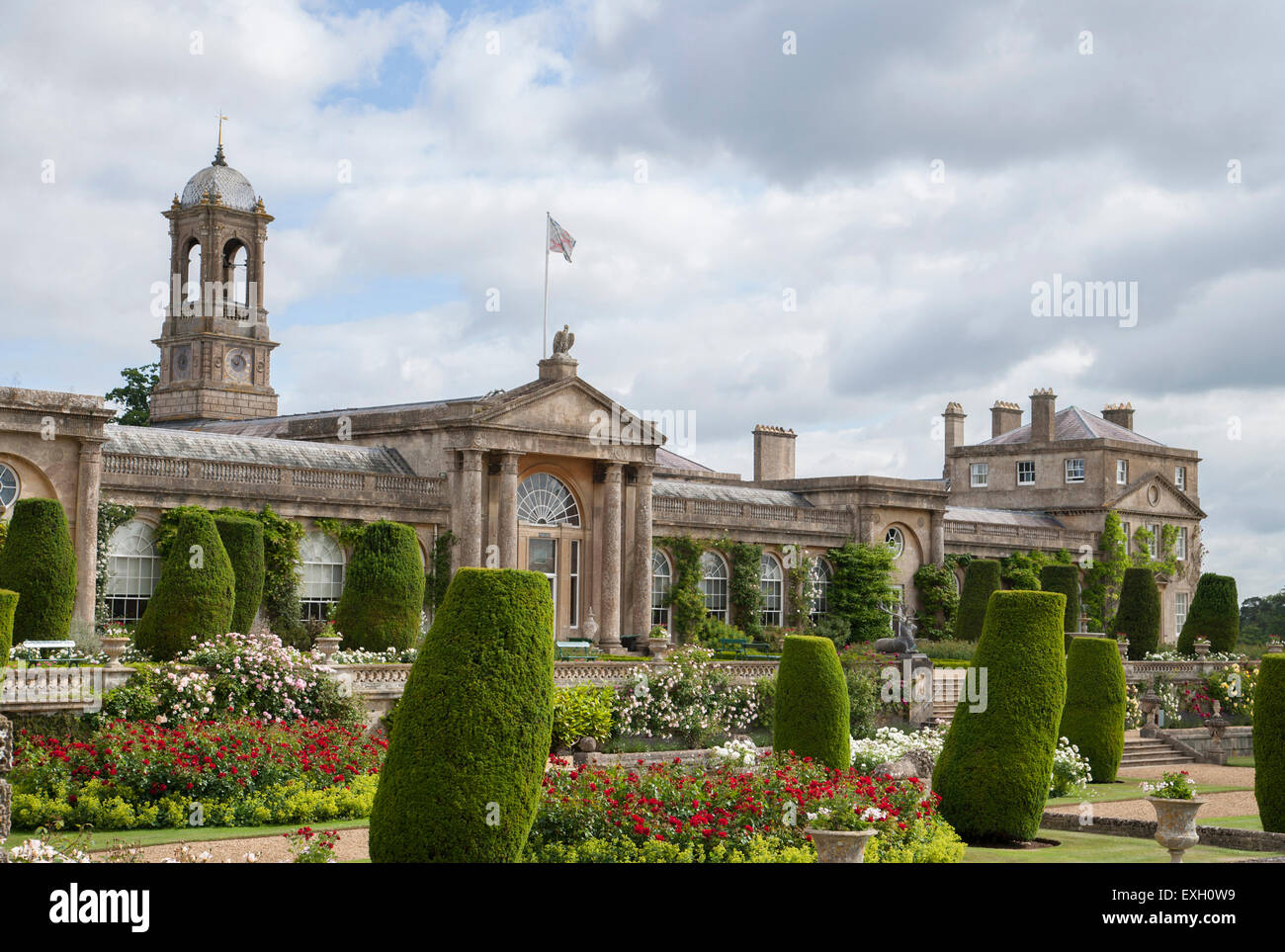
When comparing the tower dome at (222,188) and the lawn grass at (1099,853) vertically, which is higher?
the tower dome at (222,188)

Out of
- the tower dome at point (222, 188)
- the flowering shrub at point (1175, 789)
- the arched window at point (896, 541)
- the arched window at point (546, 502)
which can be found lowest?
the flowering shrub at point (1175, 789)

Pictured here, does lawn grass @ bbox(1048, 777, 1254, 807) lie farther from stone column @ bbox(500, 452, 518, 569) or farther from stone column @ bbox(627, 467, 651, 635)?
stone column @ bbox(500, 452, 518, 569)

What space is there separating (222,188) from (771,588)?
2398 centimetres

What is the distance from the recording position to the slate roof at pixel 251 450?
1314 inches

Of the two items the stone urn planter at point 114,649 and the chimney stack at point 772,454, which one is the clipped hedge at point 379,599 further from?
the chimney stack at point 772,454

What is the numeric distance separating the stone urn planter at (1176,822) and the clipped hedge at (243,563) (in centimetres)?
1782

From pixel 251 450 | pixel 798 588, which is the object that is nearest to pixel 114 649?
pixel 251 450

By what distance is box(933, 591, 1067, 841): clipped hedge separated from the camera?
19.0 meters

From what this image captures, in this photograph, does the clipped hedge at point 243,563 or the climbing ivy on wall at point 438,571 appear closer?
the clipped hedge at point 243,563

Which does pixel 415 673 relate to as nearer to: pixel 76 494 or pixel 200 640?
pixel 200 640

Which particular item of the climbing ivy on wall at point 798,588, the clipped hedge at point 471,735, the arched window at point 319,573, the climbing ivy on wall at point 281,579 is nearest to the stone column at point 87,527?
the climbing ivy on wall at point 281,579

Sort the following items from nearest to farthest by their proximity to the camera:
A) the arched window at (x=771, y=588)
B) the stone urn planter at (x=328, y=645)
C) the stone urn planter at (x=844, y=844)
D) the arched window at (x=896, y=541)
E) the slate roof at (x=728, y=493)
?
the stone urn planter at (x=844, y=844), the stone urn planter at (x=328, y=645), the slate roof at (x=728, y=493), the arched window at (x=771, y=588), the arched window at (x=896, y=541)

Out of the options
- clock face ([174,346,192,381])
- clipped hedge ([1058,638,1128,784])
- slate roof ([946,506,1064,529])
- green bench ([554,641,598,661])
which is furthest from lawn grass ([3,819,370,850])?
clock face ([174,346,192,381])

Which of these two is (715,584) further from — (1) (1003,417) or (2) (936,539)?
(1) (1003,417)
